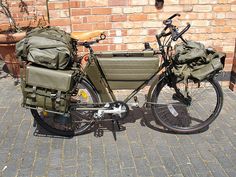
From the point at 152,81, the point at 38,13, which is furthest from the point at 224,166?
the point at 38,13

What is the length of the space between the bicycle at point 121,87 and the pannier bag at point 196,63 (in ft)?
0.32

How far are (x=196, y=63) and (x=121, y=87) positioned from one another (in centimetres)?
88

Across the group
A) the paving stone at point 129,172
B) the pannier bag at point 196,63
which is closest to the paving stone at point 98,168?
the paving stone at point 129,172

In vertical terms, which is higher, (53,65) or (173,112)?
(53,65)

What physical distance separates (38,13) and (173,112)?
4270 mm

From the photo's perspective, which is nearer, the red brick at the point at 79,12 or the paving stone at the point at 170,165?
the paving stone at the point at 170,165

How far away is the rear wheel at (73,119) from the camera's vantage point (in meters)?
3.47

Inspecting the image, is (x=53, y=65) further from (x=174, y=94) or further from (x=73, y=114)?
(x=174, y=94)

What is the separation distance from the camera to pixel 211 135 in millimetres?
3643

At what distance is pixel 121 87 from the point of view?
11.3ft

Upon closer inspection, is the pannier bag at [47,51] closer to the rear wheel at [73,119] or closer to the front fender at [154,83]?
the rear wheel at [73,119]

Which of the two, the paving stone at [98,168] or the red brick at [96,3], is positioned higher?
the red brick at [96,3]

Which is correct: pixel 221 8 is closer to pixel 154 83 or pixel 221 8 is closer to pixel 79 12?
pixel 154 83

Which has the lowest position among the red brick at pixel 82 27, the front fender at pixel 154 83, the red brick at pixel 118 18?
the front fender at pixel 154 83
